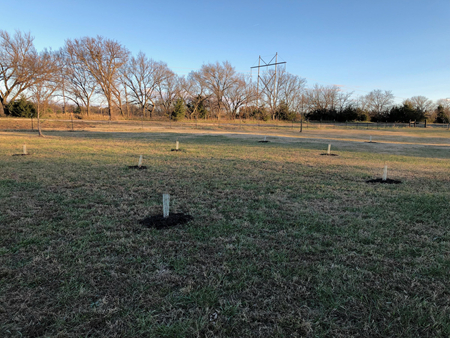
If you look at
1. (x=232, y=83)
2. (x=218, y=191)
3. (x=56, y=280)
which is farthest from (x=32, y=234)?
(x=232, y=83)

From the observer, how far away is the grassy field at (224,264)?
205 centimetres

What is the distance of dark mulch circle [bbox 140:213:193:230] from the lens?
12.7 ft

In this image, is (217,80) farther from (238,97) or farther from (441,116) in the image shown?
(441,116)

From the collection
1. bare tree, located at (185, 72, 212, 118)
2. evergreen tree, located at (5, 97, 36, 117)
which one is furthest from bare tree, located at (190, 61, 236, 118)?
evergreen tree, located at (5, 97, 36, 117)

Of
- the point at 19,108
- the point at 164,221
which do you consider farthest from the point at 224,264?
the point at 19,108

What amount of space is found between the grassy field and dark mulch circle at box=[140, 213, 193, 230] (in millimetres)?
168

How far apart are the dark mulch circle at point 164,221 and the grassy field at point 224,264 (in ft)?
0.55

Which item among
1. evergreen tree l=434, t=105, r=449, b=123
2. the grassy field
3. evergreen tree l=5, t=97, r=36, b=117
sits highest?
evergreen tree l=434, t=105, r=449, b=123

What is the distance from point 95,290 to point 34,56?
40.1 meters

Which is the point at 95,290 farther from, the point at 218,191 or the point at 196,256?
the point at 218,191

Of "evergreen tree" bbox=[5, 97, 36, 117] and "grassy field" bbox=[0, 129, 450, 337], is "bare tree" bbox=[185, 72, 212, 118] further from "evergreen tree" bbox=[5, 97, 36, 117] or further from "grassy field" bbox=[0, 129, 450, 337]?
"grassy field" bbox=[0, 129, 450, 337]

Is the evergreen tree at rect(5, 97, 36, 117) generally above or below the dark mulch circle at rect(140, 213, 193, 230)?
above

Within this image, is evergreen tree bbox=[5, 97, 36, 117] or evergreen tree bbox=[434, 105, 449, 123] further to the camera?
evergreen tree bbox=[434, 105, 449, 123]

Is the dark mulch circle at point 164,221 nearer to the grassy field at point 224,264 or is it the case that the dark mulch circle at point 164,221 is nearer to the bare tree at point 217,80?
the grassy field at point 224,264
